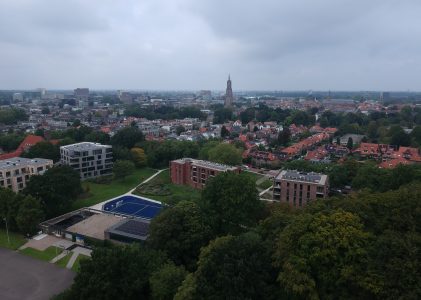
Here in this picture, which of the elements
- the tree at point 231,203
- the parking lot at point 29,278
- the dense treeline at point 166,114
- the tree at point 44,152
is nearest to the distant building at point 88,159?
the tree at point 44,152

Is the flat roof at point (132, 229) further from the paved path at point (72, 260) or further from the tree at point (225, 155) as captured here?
the tree at point (225, 155)

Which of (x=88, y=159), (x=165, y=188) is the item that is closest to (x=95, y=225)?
(x=165, y=188)

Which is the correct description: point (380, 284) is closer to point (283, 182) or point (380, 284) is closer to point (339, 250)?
point (339, 250)

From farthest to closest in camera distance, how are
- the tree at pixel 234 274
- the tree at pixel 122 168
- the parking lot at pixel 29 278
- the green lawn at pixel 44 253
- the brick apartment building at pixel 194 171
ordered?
1. the tree at pixel 122 168
2. the brick apartment building at pixel 194 171
3. the green lawn at pixel 44 253
4. the parking lot at pixel 29 278
5. the tree at pixel 234 274

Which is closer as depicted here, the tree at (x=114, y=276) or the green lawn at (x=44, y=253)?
the tree at (x=114, y=276)

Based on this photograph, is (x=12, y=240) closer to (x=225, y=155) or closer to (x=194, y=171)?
(x=194, y=171)
